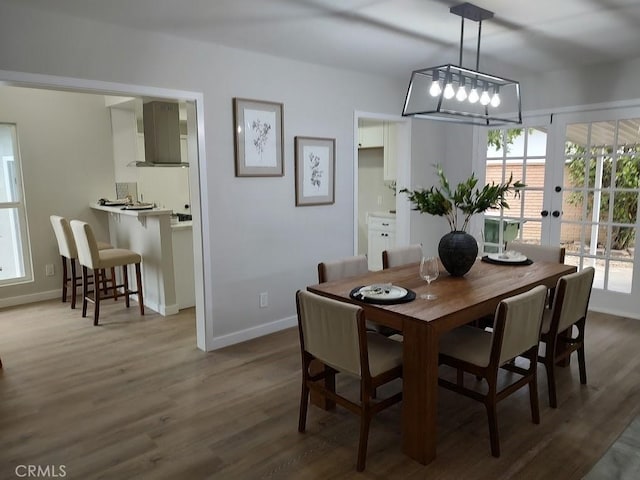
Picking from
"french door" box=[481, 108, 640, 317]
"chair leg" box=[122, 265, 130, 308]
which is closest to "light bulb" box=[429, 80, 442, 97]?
"french door" box=[481, 108, 640, 317]

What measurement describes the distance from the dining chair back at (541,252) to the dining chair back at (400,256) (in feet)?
2.67

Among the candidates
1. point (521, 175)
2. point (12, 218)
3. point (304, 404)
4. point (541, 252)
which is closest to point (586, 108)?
point (521, 175)

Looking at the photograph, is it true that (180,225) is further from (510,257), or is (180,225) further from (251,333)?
(510,257)

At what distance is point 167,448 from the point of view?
2.37 meters

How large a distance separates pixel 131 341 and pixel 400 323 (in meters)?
2.60

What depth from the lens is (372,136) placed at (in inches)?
249

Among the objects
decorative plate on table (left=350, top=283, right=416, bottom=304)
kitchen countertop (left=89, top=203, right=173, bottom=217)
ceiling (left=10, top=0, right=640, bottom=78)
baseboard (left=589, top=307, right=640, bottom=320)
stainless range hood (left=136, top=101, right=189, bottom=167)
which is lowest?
baseboard (left=589, top=307, right=640, bottom=320)

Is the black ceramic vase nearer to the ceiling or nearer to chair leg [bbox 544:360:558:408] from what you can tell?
chair leg [bbox 544:360:558:408]

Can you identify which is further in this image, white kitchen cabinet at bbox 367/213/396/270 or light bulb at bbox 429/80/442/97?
white kitchen cabinet at bbox 367/213/396/270

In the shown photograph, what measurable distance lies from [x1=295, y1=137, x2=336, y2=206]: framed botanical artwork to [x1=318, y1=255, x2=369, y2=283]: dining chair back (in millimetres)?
1047

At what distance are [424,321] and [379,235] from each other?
3.99 m

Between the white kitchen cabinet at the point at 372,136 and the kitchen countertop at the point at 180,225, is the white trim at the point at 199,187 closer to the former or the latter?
the kitchen countertop at the point at 180,225

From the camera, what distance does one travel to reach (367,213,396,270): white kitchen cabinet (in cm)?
589

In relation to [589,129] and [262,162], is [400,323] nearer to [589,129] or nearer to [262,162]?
[262,162]
